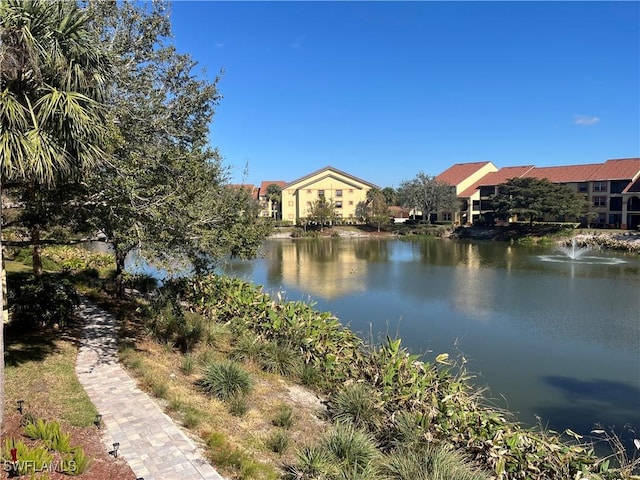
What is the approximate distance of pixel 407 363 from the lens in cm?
891

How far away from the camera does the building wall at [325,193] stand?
72.6 metres

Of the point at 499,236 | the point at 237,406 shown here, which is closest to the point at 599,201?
the point at 499,236

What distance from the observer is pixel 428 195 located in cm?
6700

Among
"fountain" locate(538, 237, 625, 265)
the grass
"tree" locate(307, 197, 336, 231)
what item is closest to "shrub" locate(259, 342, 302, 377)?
the grass

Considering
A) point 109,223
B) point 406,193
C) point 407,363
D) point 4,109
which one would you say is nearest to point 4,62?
point 4,109

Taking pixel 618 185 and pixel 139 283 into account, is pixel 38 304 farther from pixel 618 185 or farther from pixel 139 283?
pixel 618 185

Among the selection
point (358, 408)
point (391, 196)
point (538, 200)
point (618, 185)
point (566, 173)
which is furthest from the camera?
point (391, 196)

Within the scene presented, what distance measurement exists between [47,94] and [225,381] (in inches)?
206

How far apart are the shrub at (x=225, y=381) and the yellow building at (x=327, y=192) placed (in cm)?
6377

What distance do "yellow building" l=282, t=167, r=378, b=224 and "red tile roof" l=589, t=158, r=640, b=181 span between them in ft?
99.9

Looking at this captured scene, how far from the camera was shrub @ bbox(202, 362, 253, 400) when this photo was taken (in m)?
8.19

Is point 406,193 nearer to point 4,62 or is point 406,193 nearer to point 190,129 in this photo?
point 190,129

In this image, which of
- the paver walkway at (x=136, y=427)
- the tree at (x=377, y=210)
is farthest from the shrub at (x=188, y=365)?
the tree at (x=377, y=210)

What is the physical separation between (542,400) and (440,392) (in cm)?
374
